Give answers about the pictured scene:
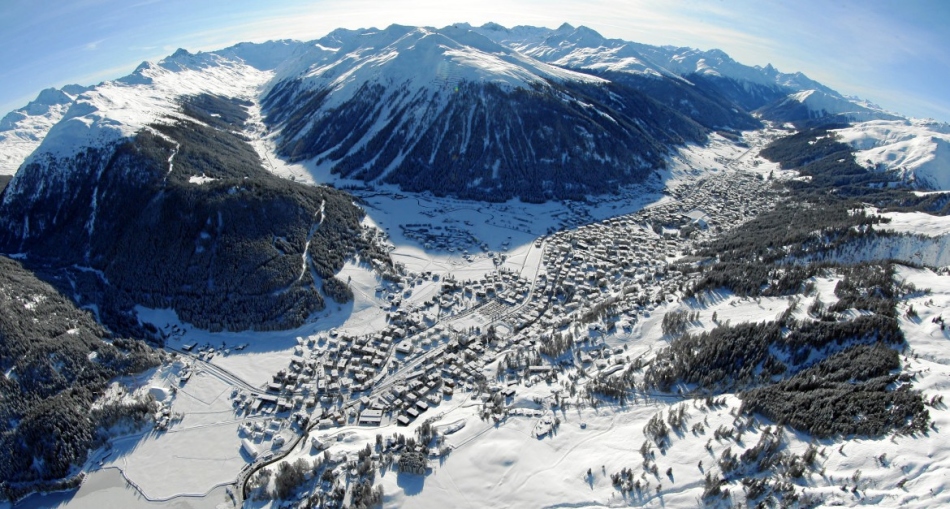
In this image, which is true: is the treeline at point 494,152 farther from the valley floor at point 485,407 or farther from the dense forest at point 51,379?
the dense forest at point 51,379

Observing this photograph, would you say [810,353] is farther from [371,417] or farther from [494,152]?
[494,152]

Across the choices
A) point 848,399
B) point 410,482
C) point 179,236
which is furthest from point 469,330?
point 179,236

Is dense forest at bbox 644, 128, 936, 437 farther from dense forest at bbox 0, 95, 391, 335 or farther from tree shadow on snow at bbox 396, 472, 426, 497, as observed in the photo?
dense forest at bbox 0, 95, 391, 335

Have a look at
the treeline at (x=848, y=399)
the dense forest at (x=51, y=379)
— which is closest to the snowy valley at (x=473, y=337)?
the treeline at (x=848, y=399)

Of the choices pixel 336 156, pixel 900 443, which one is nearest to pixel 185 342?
pixel 900 443

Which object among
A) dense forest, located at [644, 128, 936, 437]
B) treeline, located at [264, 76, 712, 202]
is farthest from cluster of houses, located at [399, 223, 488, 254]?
dense forest, located at [644, 128, 936, 437]
